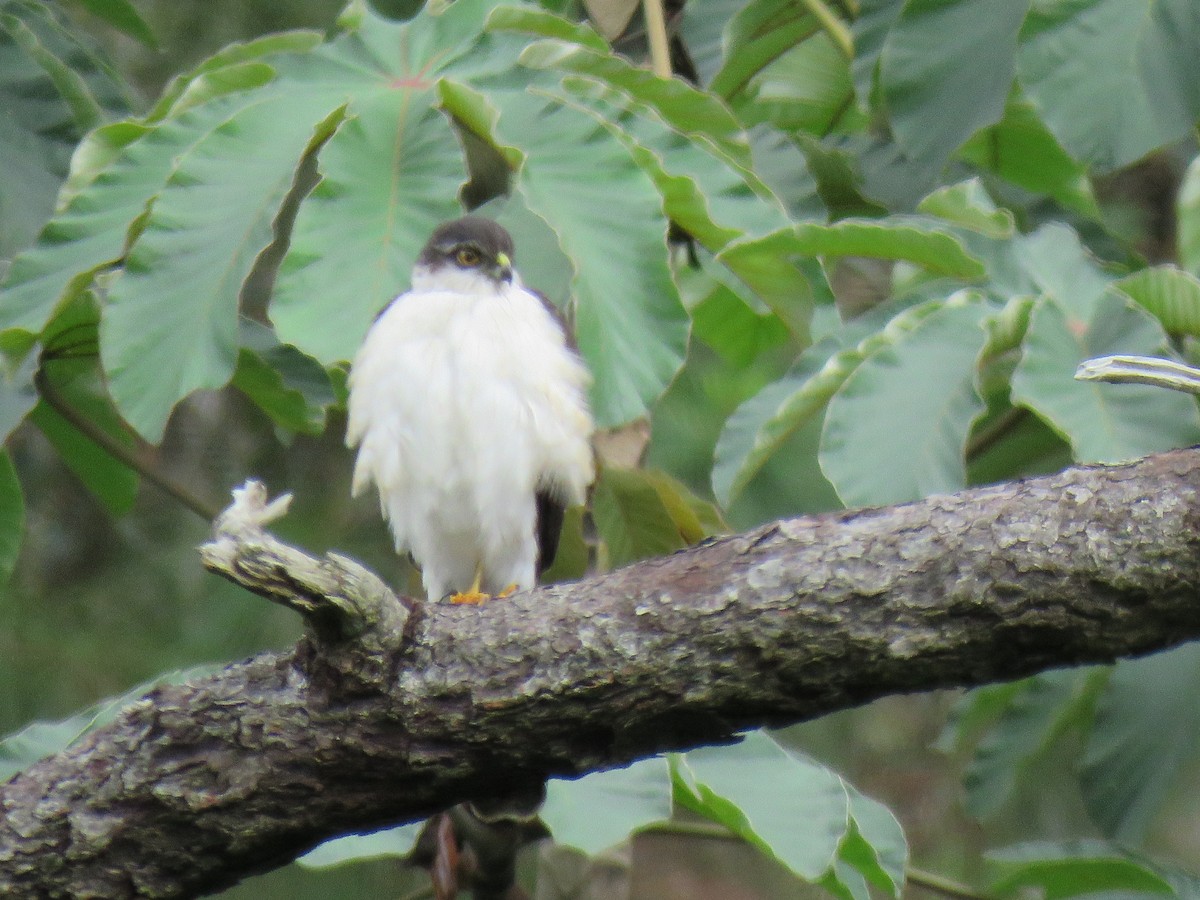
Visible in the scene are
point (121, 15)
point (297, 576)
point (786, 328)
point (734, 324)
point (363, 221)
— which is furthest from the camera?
point (121, 15)

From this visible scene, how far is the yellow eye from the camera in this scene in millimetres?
3893

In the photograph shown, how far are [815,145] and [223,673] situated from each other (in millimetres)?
2536

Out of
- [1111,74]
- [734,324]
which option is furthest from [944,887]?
[1111,74]

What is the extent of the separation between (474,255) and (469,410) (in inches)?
19.5

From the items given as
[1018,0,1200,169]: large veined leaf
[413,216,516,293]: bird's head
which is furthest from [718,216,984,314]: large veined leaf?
[413,216,516,293]: bird's head

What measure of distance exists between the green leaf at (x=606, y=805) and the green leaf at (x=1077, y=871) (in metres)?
0.81

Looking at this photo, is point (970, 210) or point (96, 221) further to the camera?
point (970, 210)

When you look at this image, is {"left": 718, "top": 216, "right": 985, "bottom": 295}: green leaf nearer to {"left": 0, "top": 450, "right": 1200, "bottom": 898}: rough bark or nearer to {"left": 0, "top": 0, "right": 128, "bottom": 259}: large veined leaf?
{"left": 0, "top": 450, "right": 1200, "bottom": 898}: rough bark

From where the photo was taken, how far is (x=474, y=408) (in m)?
3.61

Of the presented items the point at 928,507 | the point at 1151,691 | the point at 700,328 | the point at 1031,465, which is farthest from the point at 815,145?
the point at 928,507

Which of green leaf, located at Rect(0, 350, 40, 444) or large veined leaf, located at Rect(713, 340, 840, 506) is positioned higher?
green leaf, located at Rect(0, 350, 40, 444)

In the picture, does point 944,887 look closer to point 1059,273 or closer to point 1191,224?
point 1059,273

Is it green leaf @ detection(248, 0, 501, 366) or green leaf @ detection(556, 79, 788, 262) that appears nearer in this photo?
green leaf @ detection(248, 0, 501, 366)

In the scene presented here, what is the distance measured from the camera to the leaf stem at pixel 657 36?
13.2ft
